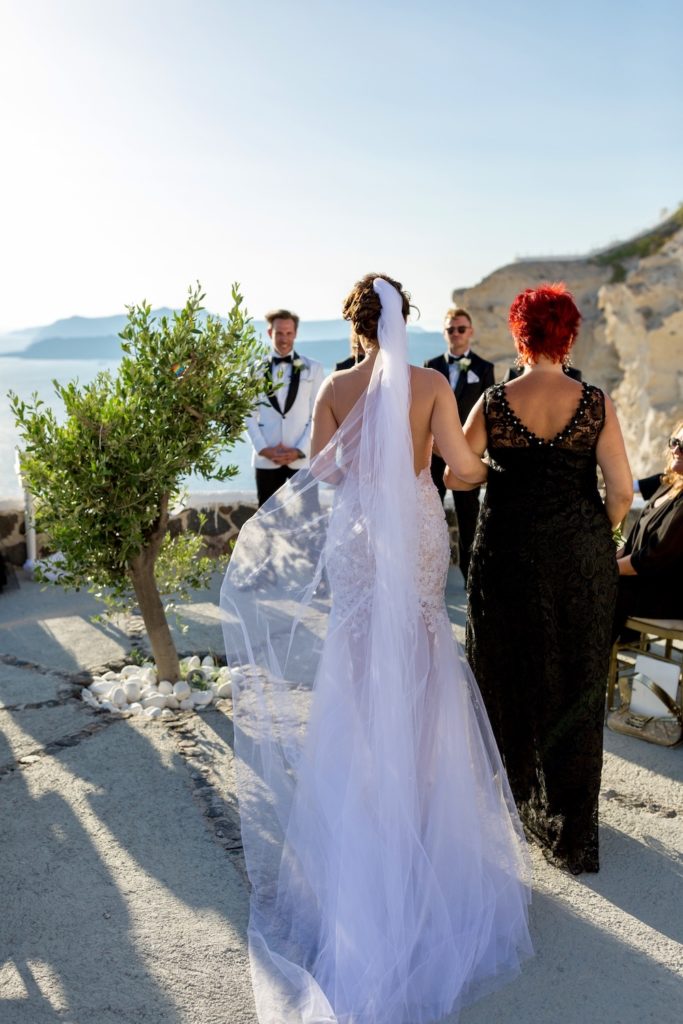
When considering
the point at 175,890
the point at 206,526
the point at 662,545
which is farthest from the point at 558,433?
the point at 206,526

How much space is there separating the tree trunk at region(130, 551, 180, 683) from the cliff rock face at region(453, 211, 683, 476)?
28646 mm

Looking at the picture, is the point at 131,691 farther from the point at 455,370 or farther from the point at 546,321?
the point at 455,370

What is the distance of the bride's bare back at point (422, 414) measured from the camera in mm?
3346

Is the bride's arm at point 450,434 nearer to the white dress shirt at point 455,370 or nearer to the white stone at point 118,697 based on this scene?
the white stone at point 118,697

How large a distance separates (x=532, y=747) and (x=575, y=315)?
1.73 m

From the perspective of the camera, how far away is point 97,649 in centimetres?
600

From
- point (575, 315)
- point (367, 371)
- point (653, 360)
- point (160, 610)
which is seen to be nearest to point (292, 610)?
point (367, 371)

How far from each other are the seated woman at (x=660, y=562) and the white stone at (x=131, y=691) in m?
2.73

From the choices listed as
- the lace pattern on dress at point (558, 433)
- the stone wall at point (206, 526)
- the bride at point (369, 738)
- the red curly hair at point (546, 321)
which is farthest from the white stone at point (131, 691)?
the red curly hair at point (546, 321)

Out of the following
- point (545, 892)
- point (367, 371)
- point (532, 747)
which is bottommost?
point (545, 892)

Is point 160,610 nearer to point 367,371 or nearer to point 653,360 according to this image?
point 367,371

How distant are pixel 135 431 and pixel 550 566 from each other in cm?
227

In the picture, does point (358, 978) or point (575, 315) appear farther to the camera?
point (575, 315)

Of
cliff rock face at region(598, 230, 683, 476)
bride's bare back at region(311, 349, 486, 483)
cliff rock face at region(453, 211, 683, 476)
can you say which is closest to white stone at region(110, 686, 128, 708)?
bride's bare back at region(311, 349, 486, 483)
